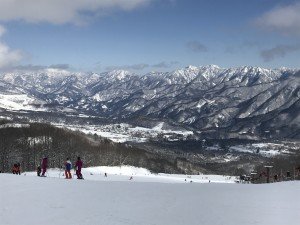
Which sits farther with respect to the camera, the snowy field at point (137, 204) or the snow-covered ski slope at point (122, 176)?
the snow-covered ski slope at point (122, 176)

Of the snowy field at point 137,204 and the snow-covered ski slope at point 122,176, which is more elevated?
the snowy field at point 137,204

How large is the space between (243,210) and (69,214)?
11495 millimetres

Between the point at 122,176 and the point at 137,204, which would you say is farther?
the point at 122,176

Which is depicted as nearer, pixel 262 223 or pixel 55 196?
pixel 262 223

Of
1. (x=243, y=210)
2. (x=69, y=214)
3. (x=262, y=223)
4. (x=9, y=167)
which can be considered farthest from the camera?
(x=9, y=167)

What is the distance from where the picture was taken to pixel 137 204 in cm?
3075

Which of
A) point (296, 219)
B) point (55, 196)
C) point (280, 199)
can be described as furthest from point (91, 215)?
point (280, 199)

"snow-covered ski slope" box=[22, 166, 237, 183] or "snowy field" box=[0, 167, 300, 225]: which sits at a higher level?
"snowy field" box=[0, 167, 300, 225]

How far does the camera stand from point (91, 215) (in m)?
26.9

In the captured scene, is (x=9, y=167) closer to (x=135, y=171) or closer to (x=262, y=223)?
(x=135, y=171)

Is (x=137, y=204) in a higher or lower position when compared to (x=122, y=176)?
higher

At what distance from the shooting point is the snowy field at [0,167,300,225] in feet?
85.3

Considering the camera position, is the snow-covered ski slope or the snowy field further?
the snow-covered ski slope

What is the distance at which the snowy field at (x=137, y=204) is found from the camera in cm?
2598
